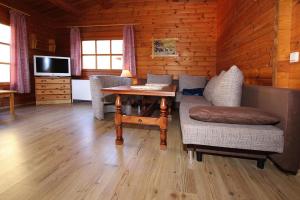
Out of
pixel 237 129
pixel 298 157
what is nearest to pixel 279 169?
pixel 298 157

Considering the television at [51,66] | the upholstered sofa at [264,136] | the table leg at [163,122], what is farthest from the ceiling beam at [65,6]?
the upholstered sofa at [264,136]

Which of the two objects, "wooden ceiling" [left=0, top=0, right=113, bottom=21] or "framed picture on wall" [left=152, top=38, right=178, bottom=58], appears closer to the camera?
"wooden ceiling" [left=0, top=0, right=113, bottom=21]

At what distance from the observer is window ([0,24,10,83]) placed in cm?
438

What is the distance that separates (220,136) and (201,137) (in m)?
0.15

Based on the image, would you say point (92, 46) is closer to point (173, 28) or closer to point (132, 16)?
point (132, 16)

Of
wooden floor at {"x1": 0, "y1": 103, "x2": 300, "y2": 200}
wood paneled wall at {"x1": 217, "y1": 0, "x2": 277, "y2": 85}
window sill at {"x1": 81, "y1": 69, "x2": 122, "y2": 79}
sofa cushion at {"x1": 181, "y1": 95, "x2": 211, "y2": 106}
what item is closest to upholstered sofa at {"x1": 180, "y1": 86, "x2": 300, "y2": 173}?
wooden floor at {"x1": 0, "y1": 103, "x2": 300, "y2": 200}

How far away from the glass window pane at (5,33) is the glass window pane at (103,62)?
2.25 meters

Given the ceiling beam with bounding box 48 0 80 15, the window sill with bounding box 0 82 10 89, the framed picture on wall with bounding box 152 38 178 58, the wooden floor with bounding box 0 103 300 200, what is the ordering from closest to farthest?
1. the wooden floor with bounding box 0 103 300 200
2. the window sill with bounding box 0 82 10 89
3. the ceiling beam with bounding box 48 0 80 15
4. the framed picture on wall with bounding box 152 38 178 58

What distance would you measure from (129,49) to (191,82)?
1.97 meters

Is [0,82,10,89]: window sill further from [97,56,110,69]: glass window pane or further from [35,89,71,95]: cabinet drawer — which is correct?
[97,56,110,69]: glass window pane

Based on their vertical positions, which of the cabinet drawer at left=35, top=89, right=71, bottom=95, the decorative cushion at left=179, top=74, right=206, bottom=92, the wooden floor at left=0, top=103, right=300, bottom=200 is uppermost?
the decorative cushion at left=179, top=74, right=206, bottom=92

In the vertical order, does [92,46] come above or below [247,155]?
above

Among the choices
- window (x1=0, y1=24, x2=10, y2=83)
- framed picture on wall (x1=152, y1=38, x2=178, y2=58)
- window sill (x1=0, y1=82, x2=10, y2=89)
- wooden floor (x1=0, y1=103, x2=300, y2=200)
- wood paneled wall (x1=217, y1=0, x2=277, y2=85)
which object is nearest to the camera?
wooden floor (x1=0, y1=103, x2=300, y2=200)

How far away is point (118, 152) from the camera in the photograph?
1.94 metres
